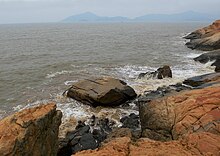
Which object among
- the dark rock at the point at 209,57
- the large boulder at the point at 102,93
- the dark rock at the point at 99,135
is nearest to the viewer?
the dark rock at the point at 99,135

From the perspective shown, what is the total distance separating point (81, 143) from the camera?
15688mm

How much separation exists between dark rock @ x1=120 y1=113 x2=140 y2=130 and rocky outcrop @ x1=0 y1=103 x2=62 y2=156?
706 cm

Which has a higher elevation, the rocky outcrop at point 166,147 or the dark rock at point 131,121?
the rocky outcrop at point 166,147

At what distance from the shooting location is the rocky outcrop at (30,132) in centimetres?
1030

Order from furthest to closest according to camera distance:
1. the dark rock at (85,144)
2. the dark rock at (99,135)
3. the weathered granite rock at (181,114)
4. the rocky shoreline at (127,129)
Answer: the dark rock at (99,135) → the dark rock at (85,144) → the weathered granite rock at (181,114) → the rocky shoreline at (127,129)

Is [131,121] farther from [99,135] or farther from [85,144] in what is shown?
[85,144]

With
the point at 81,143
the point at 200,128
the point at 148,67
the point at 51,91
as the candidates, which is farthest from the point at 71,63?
the point at 200,128

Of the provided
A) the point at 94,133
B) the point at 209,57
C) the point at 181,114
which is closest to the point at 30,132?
the point at 181,114

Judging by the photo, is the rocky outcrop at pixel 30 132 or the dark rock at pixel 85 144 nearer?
the rocky outcrop at pixel 30 132

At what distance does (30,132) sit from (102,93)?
39.4 ft

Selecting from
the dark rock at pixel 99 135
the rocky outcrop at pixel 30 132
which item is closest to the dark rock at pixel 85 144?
the dark rock at pixel 99 135

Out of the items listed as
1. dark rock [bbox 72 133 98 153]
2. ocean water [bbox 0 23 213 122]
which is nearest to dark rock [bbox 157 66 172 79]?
ocean water [bbox 0 23 213 122]

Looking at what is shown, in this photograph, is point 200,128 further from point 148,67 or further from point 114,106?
point 148,67

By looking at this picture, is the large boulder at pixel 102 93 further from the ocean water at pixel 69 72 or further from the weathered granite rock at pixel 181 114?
the weathered granite rock at pixel 181 114
